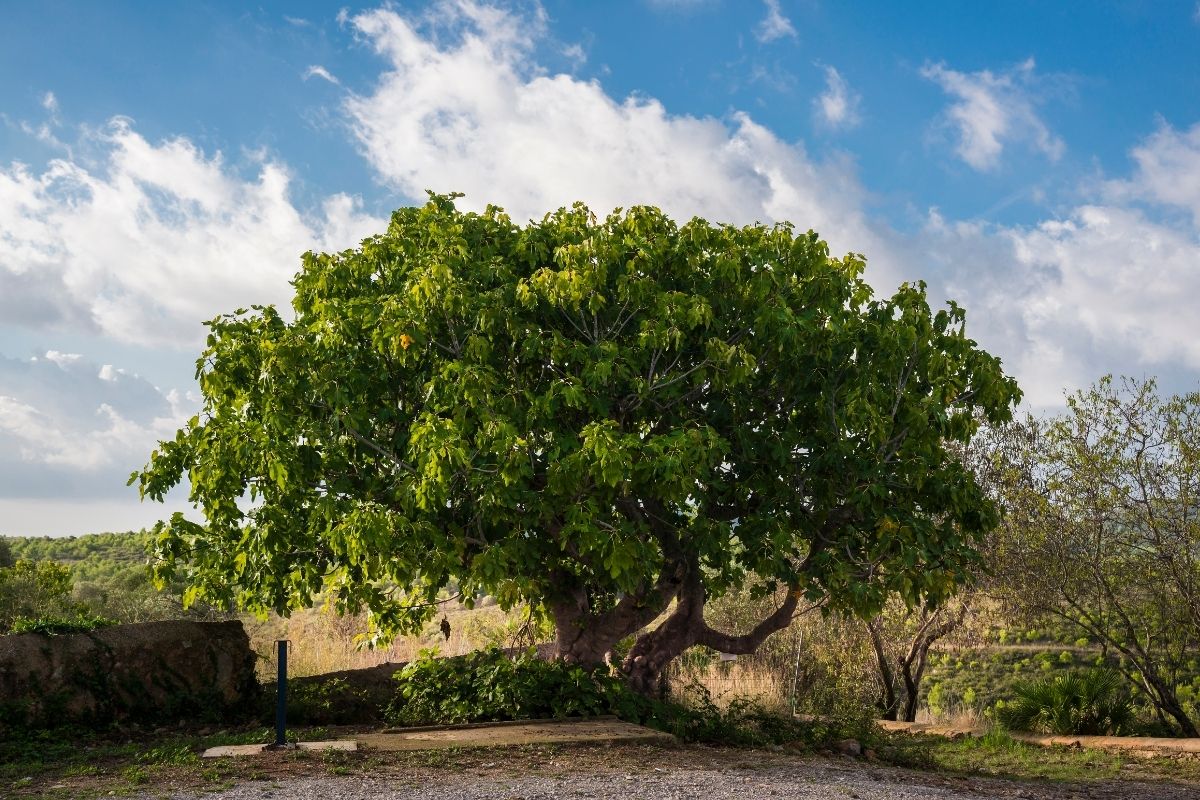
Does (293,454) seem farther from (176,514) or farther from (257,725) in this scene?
(257,725)

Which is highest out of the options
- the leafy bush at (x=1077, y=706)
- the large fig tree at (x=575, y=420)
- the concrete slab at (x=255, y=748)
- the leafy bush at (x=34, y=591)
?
the large fig tree at (x=575, y=420)

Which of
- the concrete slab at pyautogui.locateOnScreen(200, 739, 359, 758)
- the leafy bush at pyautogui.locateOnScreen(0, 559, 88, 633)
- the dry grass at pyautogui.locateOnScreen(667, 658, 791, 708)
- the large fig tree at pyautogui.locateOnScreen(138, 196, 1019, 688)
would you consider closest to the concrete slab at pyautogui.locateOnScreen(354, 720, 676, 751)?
the concrete slab at pyautogui.locateOnScreen(200, 739, 359, 758)

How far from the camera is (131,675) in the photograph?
519 inches

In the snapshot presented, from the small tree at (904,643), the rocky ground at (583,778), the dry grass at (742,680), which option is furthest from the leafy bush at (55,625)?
the small tree at (904,643)

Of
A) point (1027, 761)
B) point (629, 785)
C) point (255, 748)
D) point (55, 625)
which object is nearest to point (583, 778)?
point (629, 785)

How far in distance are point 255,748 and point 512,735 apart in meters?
2.56

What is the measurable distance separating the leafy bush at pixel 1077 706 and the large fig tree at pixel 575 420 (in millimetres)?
5523

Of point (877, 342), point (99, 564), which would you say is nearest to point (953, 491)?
point (877, 342)

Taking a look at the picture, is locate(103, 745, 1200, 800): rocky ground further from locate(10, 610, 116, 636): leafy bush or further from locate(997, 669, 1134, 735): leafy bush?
locate(997, 669, 1134, 735): leafy bush

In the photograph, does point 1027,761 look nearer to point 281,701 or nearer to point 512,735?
point 512,735

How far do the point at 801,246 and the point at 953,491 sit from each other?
337cm

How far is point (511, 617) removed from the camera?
23.9 meters

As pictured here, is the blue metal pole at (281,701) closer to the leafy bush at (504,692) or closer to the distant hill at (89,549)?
the leafy bush at (504,692)

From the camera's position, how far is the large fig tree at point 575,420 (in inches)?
438
